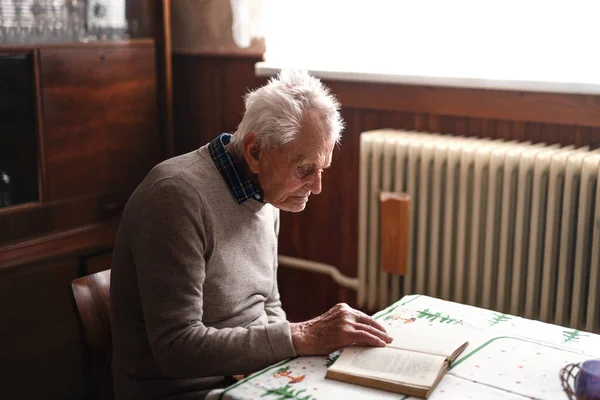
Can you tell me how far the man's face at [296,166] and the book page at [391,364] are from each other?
17.9 inches

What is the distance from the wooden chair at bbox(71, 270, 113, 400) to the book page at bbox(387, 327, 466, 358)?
650mm

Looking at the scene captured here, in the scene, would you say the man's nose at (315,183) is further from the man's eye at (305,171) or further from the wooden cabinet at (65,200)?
the wooden cabinet at (65,200)

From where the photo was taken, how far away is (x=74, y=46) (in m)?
2.81

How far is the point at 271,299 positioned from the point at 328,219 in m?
1.18

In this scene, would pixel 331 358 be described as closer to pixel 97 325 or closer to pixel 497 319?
pixel 497 319

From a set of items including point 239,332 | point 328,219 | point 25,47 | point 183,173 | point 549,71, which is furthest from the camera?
point 328,219

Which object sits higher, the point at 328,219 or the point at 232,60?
the point at 232,60

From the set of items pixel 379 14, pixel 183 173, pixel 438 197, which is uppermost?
pixel 379 14

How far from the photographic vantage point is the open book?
4.16ft

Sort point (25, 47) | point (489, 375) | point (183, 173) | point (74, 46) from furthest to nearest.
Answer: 1. point (74, 46)
2. point (25, 47)
3. point (183, 173)
4. point (489, 375)

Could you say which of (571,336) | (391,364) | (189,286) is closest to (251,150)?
(189,286)

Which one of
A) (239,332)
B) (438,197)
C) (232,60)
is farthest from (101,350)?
(232,60)

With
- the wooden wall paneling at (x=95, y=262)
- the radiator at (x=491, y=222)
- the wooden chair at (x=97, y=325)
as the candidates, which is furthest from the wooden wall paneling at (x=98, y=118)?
the wooden chair at (x=97, y=325)

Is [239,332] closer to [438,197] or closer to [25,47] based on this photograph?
[438,197]
